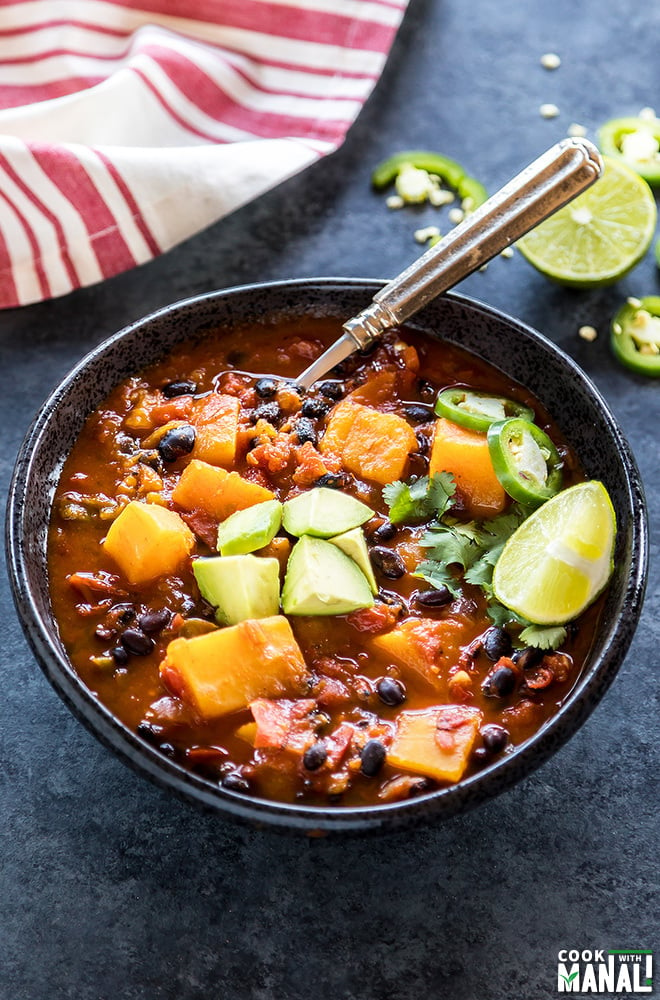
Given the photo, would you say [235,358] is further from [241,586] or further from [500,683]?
[500,683]

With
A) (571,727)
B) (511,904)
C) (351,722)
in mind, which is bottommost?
(511,904)

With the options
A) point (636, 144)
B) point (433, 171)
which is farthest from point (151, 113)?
point (636, 144)

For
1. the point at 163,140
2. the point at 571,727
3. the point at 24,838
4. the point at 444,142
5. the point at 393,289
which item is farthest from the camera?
the point at 444,142

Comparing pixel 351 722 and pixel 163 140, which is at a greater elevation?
pixel 163 140

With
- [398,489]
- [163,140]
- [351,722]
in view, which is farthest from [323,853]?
[163,140]

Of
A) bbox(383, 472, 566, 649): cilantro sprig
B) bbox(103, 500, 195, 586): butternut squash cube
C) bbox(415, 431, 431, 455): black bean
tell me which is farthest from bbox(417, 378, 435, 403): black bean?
bbox(103, 500, 195, 586): butternut squash cube

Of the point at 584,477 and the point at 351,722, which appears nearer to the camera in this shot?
the point at 351,722

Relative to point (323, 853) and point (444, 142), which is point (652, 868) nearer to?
Answer: point (323, 853)
